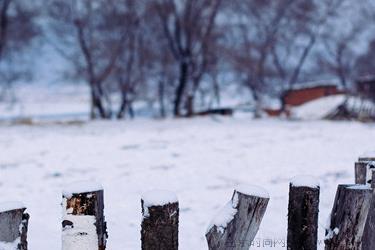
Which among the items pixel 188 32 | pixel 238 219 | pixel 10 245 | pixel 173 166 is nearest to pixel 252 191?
pixel 238 219

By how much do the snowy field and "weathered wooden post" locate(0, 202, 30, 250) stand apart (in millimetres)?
1284

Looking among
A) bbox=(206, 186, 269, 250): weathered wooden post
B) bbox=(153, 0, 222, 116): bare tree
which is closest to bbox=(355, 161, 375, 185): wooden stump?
bbox=(206, 186, 269, 250): weathered wooden post

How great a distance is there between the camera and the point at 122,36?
64.7 ft

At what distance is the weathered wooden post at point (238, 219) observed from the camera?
1.94m

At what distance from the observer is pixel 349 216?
1.96m

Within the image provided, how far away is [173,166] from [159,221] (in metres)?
5.06

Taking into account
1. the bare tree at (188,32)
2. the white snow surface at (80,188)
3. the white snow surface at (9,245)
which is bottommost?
the white snow surface at (9,245)

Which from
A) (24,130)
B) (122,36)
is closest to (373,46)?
(122,36)

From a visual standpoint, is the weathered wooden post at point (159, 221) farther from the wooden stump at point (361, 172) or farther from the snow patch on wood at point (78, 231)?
the wooden stump at point (361, 172)

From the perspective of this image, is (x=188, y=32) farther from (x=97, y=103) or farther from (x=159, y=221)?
(x=159, y=221)

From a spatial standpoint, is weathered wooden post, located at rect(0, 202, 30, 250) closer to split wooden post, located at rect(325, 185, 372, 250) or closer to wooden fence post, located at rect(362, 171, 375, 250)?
split wooden post, located at rect(325, 185, 372, 250)

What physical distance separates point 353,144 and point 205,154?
308cm

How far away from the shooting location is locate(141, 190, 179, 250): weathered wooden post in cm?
182

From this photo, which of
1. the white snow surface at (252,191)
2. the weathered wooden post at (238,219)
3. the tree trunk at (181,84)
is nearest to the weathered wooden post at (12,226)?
the weathered wooden post at (238,219)
